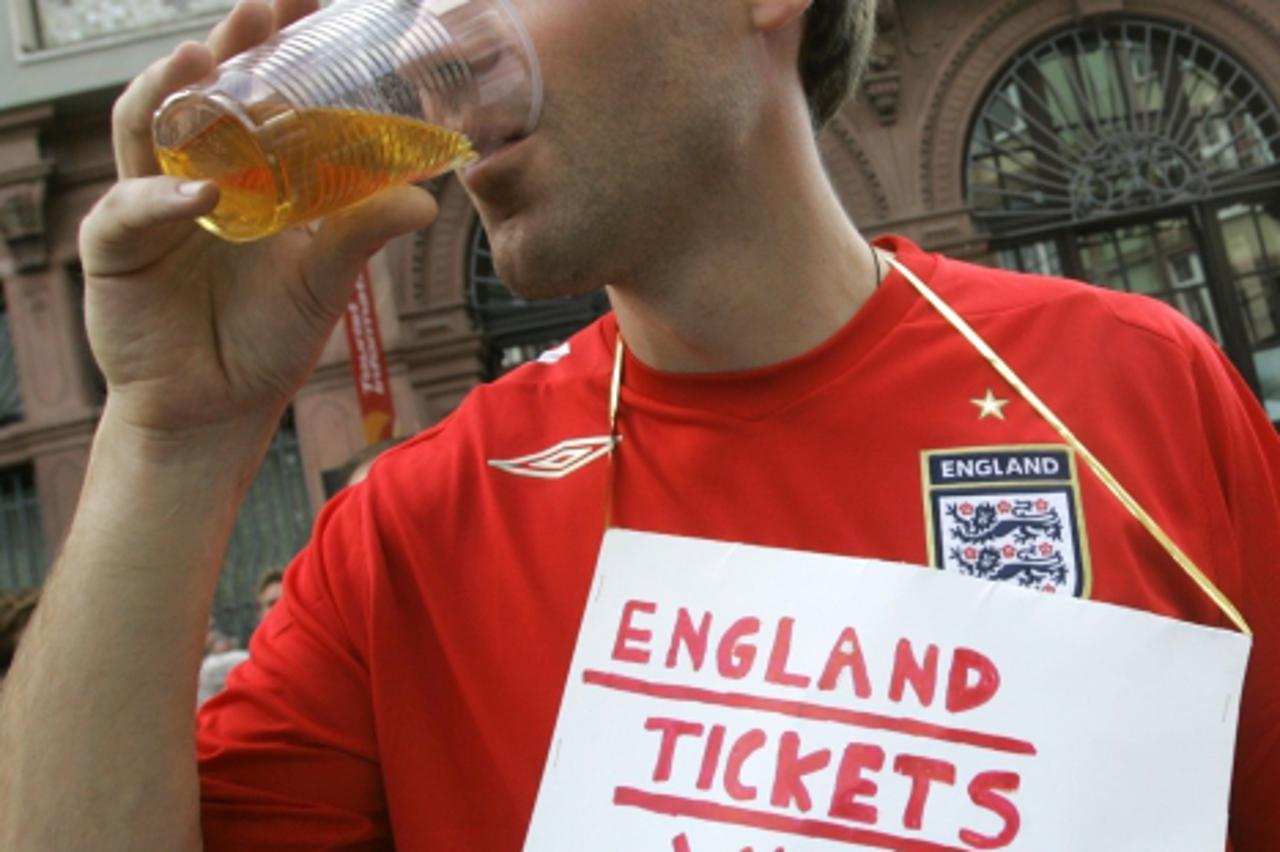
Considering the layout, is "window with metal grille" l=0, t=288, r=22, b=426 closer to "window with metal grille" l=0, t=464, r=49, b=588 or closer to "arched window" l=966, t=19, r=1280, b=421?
"window with metal grille" l=0, t=464, r=49, b=588

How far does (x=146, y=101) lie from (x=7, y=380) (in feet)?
34.7

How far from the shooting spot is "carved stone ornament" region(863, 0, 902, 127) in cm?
1021

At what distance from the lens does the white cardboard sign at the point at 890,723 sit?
4.04 feet

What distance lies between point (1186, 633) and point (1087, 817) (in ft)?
0.66

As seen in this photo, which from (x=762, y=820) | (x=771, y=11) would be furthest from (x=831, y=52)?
(x=762, y=820)

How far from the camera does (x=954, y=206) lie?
10.1 meters

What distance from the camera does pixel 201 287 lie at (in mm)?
1395

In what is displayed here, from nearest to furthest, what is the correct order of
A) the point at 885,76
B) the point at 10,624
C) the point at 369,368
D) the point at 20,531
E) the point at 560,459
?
the point at 560,459 < the point at 10,624 < the point at 369,368 < the point at 885,76 < the point at 20,531

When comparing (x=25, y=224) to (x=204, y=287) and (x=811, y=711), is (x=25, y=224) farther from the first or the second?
(x=811, y=711)

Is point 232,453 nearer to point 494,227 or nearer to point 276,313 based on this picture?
point 276,313

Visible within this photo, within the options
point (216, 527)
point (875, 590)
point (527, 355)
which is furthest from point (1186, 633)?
point (527, 355)

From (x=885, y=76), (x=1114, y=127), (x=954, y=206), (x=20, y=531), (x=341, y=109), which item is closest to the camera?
(x=341, y=109)

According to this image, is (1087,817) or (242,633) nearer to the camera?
(1087,817)

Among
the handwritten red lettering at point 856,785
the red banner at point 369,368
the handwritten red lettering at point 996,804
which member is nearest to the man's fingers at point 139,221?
the handwritten red lettering at point 856,785
